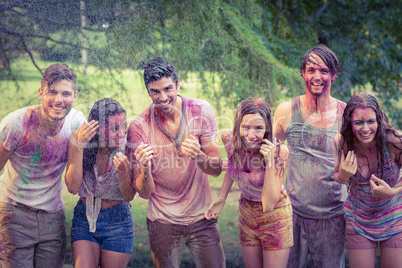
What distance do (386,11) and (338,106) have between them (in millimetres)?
3791

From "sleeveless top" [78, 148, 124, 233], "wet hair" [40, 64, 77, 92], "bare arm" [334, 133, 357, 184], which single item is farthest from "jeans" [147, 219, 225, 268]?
"wet hair" [40, 64, 77, 92]

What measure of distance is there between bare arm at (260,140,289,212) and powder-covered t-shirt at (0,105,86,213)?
1414mm

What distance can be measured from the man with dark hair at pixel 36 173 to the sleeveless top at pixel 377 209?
2014 mm

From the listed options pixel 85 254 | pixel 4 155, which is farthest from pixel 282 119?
pixel 4 155

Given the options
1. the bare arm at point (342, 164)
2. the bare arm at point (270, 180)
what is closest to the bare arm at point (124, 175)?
the bare arm at point (270, 180)

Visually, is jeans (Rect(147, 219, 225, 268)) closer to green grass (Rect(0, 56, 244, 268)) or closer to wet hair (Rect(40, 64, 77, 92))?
wet hair (Rect(40, 64, 77, 92))

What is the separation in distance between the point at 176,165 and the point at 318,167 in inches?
38.9

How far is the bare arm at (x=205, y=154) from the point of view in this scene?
10.4 ft

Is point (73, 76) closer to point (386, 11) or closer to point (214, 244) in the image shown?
point (214, 244)

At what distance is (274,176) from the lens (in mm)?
3104

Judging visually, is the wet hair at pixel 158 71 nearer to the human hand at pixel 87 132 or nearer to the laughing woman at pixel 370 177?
the human hand at pixel 87 132

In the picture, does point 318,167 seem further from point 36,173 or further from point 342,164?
point 36,173

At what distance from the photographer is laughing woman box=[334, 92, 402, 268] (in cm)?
312

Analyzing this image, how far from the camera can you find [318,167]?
11.4 feet
